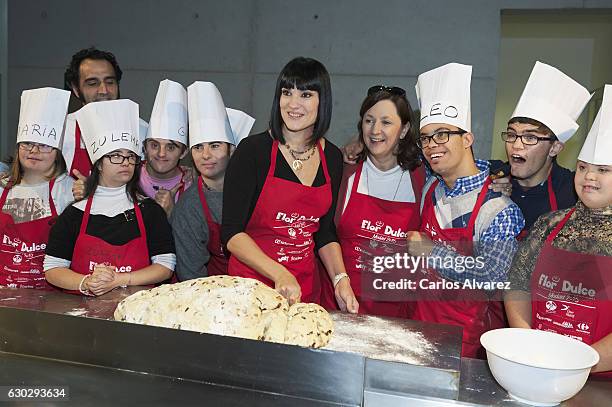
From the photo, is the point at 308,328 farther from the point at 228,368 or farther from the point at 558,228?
the point at 558,228

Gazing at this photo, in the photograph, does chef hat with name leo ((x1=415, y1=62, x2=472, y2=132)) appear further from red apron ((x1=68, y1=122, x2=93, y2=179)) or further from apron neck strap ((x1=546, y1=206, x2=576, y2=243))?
red apron ((x1=68, y1=122, x2=93, y2=179))

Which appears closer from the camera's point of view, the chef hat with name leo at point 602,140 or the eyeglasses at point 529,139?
the chef hat with name leo at point 602,140

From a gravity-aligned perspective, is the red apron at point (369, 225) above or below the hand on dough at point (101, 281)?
above

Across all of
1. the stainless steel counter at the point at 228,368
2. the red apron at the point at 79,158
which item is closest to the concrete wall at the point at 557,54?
the red apron at the point at 79,158

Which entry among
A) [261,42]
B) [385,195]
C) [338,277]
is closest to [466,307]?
[338,277]

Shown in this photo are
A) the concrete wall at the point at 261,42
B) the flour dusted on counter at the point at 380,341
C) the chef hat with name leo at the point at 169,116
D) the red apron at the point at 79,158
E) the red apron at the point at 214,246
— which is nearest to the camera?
the flour dusted on counter at the point at 380,341

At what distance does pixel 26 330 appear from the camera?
4.43 ft

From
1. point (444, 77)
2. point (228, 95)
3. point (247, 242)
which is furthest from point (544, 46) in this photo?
point (247, 242)

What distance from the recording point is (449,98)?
1.94m

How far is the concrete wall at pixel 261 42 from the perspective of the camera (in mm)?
3928

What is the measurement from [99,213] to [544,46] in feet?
14.7

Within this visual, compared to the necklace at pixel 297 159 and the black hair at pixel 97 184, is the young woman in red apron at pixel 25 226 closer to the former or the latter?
the black hair at pixel 97 184

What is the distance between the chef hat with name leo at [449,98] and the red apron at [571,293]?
0.53m

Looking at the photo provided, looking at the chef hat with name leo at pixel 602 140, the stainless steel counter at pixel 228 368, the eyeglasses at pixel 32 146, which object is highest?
the chef hat with name leo at pixel 602 140
